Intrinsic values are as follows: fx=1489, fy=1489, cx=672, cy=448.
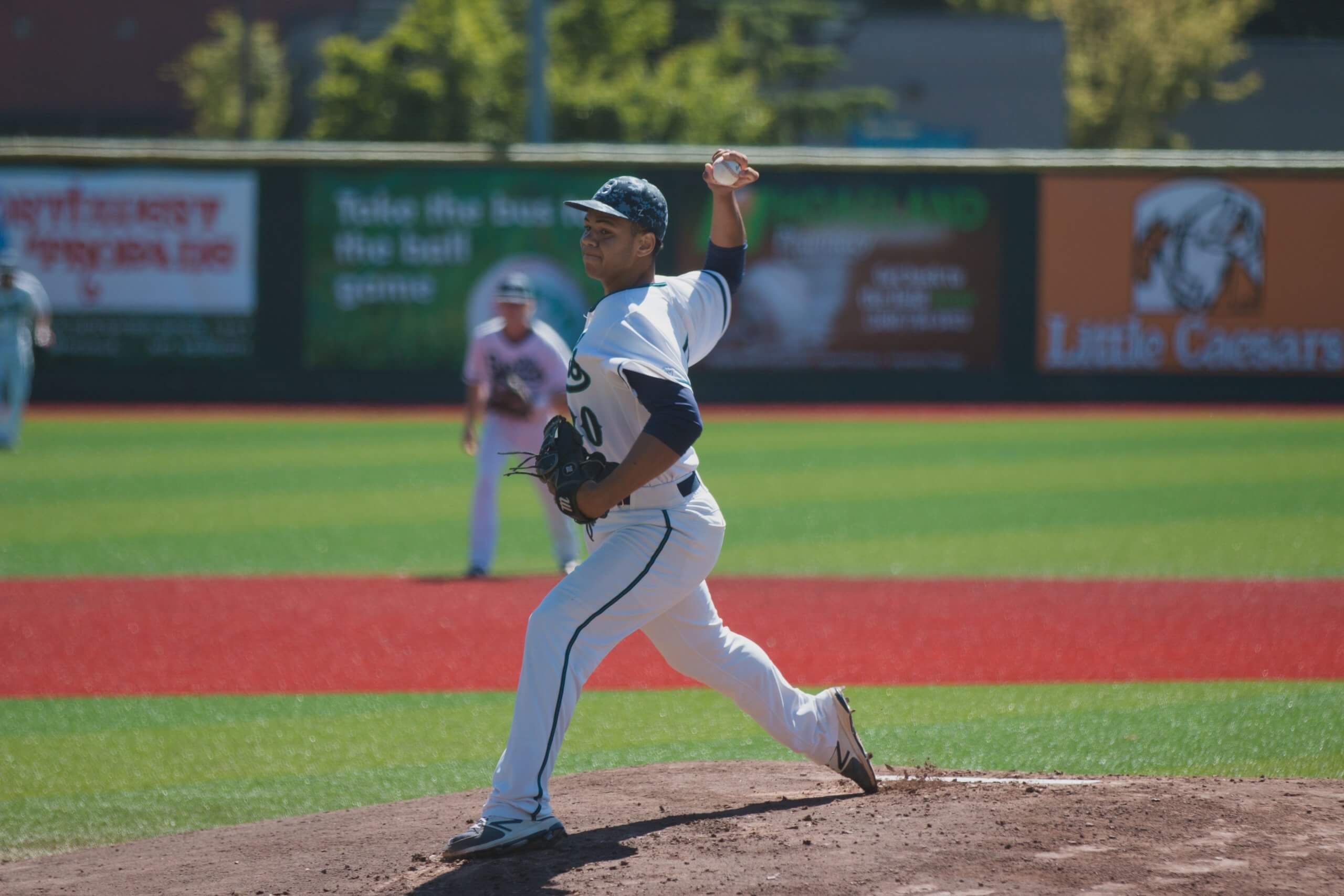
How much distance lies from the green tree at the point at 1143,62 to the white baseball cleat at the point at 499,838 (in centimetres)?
4100

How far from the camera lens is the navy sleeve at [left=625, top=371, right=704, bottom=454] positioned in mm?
4113

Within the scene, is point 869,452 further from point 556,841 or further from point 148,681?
point 556,841

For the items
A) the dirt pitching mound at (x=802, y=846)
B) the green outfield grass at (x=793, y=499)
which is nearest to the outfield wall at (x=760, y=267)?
the green outfield grass at (x=793, y=499)

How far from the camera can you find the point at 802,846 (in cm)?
424

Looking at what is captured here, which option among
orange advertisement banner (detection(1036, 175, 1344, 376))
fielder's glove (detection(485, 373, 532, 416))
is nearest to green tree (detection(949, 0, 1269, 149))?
orange advertisement banner (detection(1036, 175, 1344, 376))

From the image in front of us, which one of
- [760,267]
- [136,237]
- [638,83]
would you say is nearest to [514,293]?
[760,267]

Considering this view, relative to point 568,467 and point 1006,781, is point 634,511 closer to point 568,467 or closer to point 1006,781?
point 568,467

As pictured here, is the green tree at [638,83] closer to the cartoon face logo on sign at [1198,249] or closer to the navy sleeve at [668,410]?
the cartoon face logo on sign at [1198,249]

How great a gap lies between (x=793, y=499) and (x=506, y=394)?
4.55 meters

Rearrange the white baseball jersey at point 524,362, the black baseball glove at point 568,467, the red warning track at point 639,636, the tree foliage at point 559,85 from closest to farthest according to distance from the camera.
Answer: the black baseball glove at point 568,467 → the red warning track at point 639,636 → the white baseball jersey at point 524,362 → the tree foliage at point 559,85

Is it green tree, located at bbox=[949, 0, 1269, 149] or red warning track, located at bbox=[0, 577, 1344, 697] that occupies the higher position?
green tree, located at bbox=[949, 0, 1269, 149]

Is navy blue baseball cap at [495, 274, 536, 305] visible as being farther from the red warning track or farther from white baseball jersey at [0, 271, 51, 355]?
white baseball jersey at [0, 271, 51, 355]

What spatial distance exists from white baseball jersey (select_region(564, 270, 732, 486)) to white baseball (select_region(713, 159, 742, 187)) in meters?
0.32

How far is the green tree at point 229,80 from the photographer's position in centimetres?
5116
